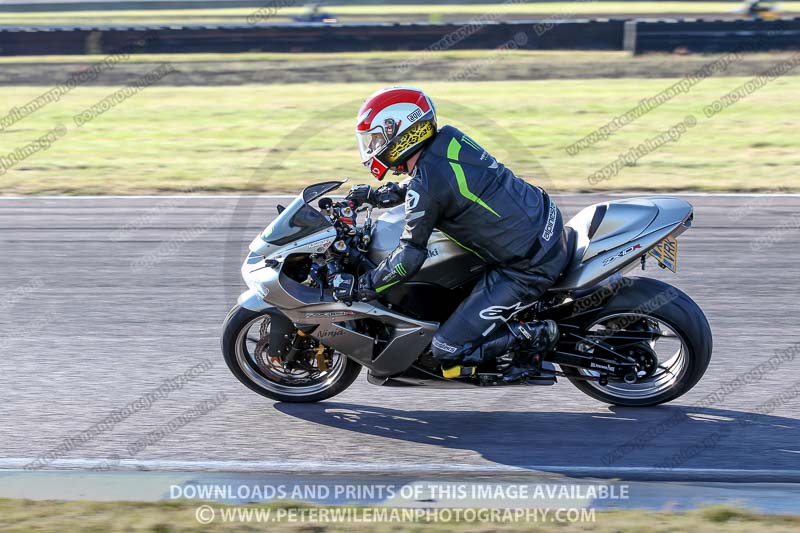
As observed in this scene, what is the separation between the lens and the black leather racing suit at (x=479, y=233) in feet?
16.6

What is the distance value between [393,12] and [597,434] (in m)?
35.2

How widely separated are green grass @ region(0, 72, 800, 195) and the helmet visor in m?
6.21

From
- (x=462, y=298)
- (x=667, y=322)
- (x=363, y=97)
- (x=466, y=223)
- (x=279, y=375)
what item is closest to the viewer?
(x=466, y=223)

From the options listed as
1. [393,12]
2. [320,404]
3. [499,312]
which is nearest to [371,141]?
[499,312]

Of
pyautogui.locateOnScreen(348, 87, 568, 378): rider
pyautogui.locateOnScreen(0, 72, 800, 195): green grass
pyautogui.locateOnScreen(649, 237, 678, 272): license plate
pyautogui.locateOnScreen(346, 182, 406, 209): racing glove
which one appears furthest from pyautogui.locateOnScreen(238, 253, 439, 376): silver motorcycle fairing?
pyautogui.locateOnScreen(0, 72, 800, 195): green grass

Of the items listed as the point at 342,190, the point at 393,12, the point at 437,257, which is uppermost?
the point at 393,12

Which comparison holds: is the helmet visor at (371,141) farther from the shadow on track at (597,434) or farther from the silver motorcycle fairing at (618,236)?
the shadow on track at (597,434)

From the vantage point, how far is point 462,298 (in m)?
5.53

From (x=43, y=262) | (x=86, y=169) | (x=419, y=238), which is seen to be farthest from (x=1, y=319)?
(x=86, y=169)

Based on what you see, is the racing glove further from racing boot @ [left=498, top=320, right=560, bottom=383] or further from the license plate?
the license plate

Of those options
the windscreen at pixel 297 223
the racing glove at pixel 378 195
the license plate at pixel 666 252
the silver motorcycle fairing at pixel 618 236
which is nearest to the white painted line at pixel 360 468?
the silver motorcycle fairing at pixel 618 236

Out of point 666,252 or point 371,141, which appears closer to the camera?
point 371,141

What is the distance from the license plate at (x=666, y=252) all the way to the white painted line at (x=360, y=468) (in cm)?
114

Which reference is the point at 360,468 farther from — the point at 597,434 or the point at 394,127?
the point at 394,127
